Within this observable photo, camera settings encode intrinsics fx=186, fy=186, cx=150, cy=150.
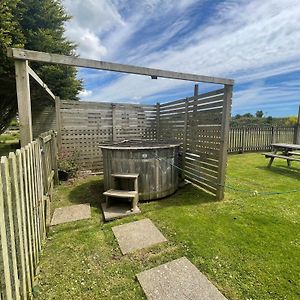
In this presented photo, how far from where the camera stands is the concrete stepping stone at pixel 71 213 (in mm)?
3369

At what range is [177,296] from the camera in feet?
5.93

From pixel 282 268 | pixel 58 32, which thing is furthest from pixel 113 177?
pixel 58 32

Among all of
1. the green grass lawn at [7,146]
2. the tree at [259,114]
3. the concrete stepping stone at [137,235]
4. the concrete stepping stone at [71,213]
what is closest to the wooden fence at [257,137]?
the concrete stepping stone at [137,235]

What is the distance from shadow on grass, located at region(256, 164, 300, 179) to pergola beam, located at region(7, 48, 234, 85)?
4459mm

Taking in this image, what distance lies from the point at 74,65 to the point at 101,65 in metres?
0.45

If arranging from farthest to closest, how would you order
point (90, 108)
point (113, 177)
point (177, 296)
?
point (90, 108), point (113, 177), point (177, 296)

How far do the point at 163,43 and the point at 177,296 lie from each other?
7.99 metres

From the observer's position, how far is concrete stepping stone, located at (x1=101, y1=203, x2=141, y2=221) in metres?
3.39

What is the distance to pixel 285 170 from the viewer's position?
22.7 ft

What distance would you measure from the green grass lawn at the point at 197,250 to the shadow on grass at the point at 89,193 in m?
0.06

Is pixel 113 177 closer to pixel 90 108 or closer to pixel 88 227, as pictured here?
pixel 88 227

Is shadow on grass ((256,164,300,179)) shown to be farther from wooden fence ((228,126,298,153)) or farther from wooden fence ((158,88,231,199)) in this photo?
wooden fence ((228,126,298,153))

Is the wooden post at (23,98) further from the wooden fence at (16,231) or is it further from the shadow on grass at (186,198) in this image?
the shadow on grass at (186,198)

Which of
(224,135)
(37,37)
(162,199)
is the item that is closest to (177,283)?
(162,199)
